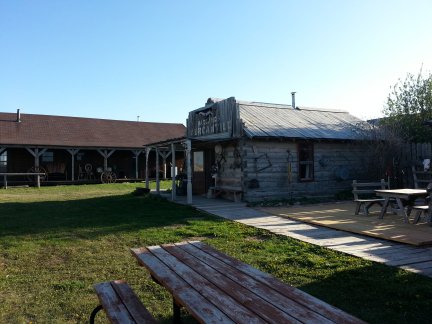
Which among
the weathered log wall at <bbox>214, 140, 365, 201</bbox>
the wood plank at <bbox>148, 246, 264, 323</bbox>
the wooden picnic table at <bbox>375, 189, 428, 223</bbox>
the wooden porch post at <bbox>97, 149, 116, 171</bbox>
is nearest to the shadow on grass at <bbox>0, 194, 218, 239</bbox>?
the weathered log wall at <bbox>214, 140, 365, 201</bbox>

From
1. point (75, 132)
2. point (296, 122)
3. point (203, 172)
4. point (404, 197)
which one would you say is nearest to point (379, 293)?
point (404, 197)

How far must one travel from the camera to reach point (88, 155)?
94.0 ft

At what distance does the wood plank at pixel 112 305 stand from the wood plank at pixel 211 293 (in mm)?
503

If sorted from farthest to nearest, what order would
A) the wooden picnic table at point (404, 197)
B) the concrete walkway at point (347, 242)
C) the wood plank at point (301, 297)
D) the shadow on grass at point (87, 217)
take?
the shadow on grass at point (87, 217), the wooden picnic table at point (404, 197), the concrete walkway at point (347, 242), the wood plank at point (301, 297)

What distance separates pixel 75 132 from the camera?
2872cm

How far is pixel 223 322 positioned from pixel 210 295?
454mm

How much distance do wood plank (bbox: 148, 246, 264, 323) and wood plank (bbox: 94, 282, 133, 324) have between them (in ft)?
1.65

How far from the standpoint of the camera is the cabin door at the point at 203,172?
16719mm

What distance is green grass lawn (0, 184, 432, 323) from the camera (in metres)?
4.16

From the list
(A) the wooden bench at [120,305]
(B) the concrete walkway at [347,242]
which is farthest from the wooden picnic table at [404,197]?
(A) the wooden bench at [120,305]

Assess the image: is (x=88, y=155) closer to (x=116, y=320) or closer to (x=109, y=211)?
(x=109, y=211)

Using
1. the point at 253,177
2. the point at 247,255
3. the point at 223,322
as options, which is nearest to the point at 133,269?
the point at 247,255

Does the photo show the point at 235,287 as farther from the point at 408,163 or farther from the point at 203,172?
the point at 408,163

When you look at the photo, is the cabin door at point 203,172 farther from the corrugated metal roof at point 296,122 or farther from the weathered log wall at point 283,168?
the corrugated metal roof at point 296,122
